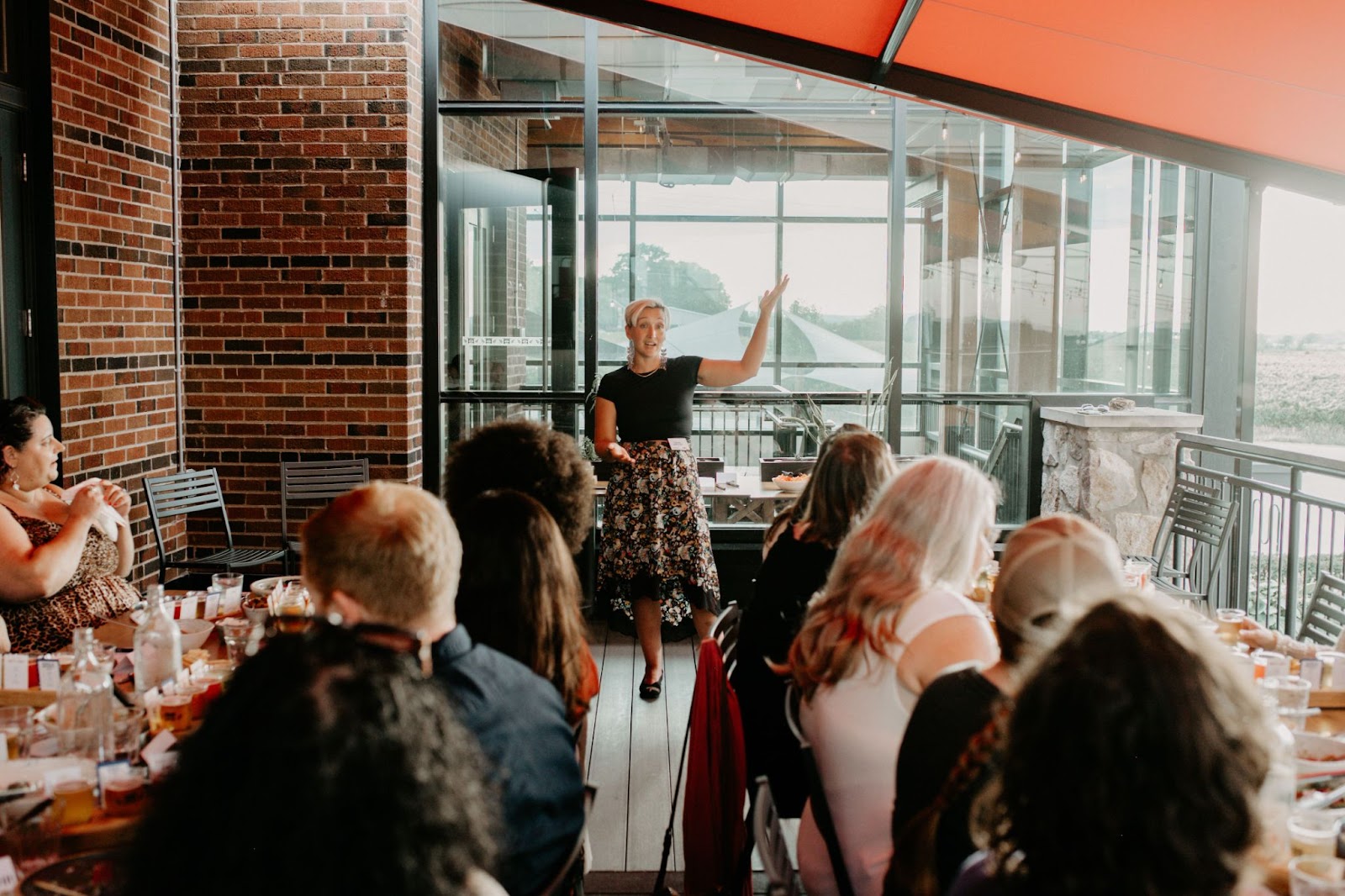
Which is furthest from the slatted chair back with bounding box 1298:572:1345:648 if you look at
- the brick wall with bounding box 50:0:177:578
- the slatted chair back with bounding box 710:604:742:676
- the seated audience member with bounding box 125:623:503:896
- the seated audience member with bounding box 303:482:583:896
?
the brick wall with bounding box 50:0:177:578

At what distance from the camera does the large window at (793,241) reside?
6.21m

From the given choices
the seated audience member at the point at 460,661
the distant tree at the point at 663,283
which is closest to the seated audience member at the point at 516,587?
the seated audience member at the point at 460,661

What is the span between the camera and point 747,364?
4.80 meters

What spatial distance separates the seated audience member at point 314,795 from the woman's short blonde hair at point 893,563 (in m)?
1.21

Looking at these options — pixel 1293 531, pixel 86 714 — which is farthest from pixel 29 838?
pixel 1293 531

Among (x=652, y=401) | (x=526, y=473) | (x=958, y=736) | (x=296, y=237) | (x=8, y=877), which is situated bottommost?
(x=8, y=877)

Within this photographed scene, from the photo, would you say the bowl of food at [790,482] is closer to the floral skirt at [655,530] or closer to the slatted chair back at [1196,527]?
the floral skirt at [655,530]

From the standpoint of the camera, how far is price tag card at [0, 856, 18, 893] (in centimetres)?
165

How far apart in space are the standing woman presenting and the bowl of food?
0.91 metres

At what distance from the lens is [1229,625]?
3051 millimetres

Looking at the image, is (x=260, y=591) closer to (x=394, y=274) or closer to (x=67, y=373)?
(x=67, y=373)

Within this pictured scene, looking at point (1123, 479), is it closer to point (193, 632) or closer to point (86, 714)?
point (193, 632)

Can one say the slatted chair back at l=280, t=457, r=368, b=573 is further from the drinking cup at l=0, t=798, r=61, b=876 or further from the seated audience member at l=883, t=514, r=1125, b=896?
the seated audience member at l=883, t=514, r=1125, b=896

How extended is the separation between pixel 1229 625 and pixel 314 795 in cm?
277
